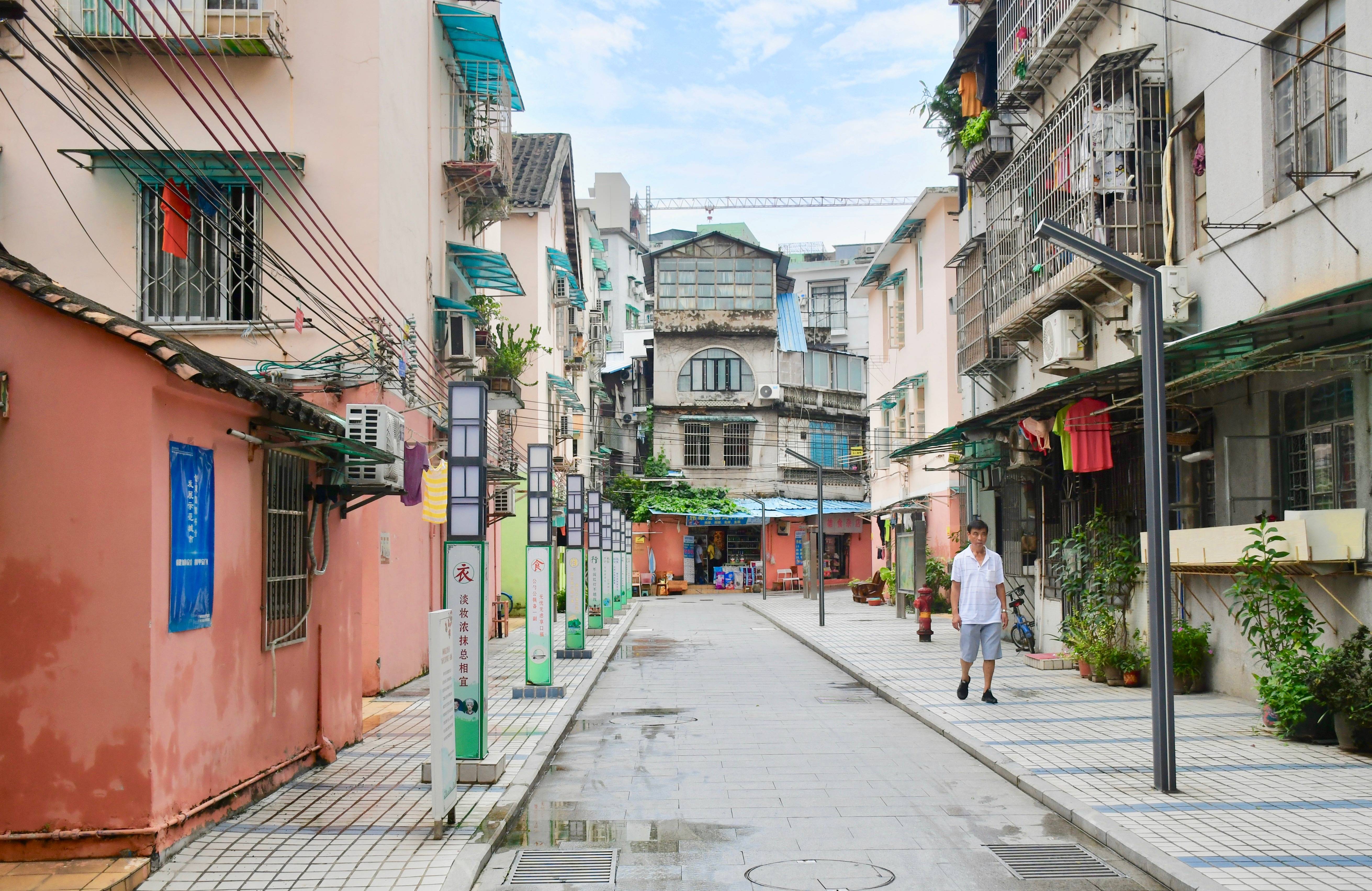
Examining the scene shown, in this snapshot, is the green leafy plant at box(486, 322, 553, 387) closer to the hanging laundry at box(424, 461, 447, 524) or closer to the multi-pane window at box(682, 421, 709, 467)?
the hanging laundry at box(424, 461, 447, 524)

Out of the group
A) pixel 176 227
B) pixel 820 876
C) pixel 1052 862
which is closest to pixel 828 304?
pixel 176 227

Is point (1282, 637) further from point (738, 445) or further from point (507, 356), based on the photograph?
point (738, 445)

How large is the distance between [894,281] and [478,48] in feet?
55.8

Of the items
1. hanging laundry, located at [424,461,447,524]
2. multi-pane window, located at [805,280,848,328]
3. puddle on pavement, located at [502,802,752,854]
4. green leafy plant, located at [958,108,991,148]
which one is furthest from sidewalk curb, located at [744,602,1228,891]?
multi-pane window, located at [805,280,848,328]

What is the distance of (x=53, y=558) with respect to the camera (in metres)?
7.16

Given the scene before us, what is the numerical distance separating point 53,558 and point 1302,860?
734cm

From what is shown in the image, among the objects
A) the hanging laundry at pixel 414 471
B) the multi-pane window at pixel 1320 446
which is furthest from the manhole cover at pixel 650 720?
the multi-pane window at pixel 1320 446

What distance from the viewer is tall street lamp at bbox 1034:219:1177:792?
8.34 meters

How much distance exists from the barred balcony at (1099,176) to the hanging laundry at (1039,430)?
63.3 inches

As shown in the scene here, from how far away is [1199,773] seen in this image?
29.8 feet

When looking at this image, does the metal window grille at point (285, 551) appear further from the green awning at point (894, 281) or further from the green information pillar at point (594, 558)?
the green awning at point (894, 281)

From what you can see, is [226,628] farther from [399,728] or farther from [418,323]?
[418,323]

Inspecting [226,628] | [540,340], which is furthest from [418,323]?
[540,340]

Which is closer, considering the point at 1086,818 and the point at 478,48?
the point at 1086,818
